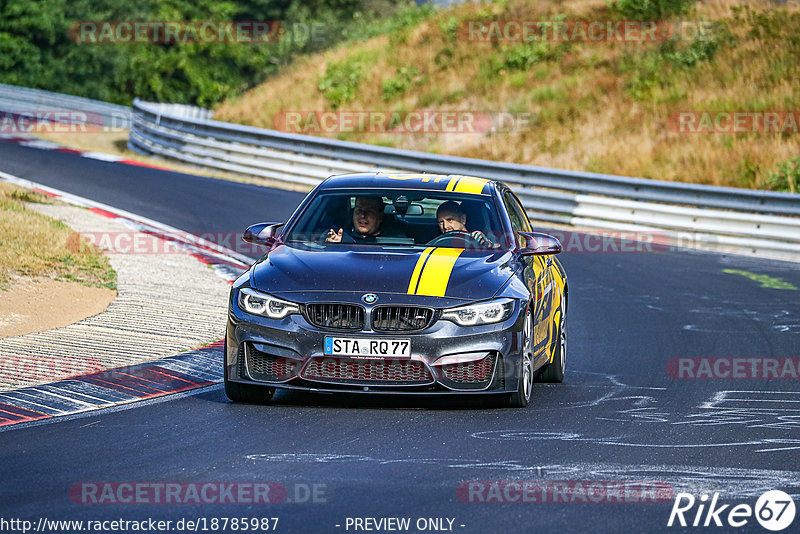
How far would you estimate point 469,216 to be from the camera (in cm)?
951

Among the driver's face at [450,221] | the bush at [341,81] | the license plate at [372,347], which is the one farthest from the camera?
the bush at [341,81]

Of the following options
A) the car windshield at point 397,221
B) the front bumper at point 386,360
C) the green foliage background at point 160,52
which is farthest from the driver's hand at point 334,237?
the green foliage background at point 160,52

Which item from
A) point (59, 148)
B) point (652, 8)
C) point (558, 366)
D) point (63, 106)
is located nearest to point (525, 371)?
point (558, 366)

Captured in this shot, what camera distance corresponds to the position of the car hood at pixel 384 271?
8.22 meters

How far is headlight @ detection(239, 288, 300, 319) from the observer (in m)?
8.16

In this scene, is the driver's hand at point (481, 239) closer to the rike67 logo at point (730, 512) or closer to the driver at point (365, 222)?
the driver at point (365, 222)

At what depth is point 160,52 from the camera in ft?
190

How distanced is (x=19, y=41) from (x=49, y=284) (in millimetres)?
48316

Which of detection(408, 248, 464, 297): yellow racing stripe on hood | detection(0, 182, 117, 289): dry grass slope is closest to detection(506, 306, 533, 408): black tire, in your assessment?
detection(408, 248, 464, 297): yellow racing stripe on hood

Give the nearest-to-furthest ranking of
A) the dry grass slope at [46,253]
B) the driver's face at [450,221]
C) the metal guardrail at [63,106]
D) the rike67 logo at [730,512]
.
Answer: the rike67 logo at [730,512] < the driver's face at [450,221] < the dry grass slope at [46,253] < the metal guardrail at [63,106]

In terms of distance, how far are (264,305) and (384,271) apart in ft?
2.64

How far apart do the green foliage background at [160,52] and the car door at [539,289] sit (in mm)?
40368

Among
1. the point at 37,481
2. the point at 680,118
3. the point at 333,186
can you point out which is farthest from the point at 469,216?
the point at 680,118

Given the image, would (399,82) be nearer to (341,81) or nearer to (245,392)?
(341,81)
